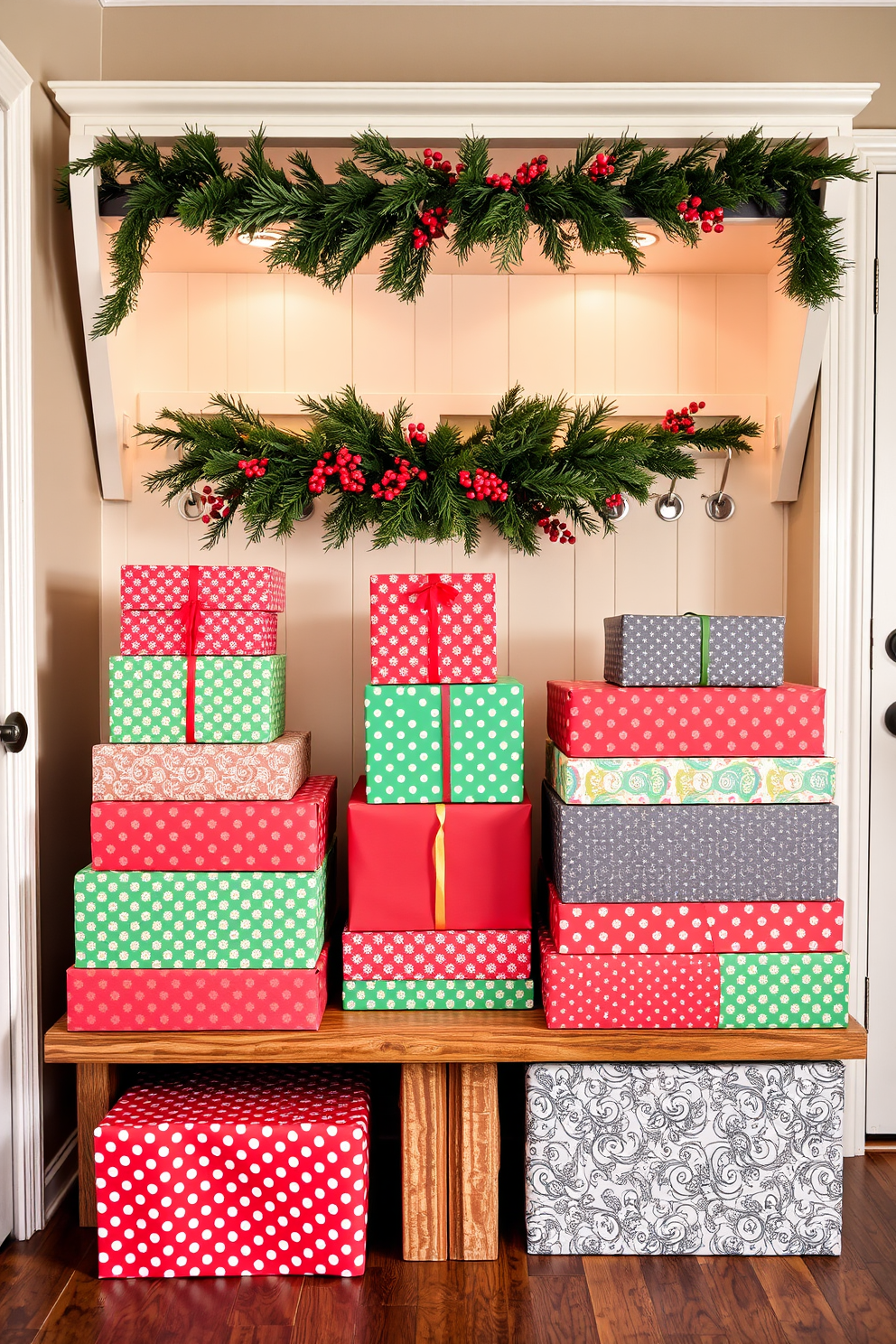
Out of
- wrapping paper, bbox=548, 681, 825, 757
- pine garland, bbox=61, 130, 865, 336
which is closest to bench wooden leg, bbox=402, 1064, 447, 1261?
wrapping paper, bbox=548, 681, 825, 757

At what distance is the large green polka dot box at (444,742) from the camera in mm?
1845

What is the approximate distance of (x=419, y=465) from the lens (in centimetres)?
201

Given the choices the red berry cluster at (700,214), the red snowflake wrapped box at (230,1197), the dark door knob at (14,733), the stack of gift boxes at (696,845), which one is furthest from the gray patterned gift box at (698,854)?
the red berry cluster at (700,214)

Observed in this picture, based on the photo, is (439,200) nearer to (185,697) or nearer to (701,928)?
(185,697)

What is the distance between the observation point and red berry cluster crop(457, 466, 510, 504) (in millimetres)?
1969

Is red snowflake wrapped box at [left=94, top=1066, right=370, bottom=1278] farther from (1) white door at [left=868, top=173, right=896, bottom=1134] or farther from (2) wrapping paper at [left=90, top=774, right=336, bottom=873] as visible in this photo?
(1) white door at [left=868, top=173, right=896, bottom=1134]

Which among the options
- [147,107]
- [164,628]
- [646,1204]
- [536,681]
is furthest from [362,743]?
[147,107]

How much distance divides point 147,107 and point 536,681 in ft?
5.10

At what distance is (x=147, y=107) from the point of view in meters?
1.94

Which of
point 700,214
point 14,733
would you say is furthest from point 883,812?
point 14,733

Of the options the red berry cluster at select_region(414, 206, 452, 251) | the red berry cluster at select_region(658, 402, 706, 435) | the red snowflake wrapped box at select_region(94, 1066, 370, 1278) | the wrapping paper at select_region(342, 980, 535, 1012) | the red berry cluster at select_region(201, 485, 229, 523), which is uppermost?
the red berry cluster at select_region(414, 206, 452, 251)

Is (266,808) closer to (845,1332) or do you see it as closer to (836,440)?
(845,1332)

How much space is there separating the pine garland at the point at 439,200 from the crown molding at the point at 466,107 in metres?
0.05

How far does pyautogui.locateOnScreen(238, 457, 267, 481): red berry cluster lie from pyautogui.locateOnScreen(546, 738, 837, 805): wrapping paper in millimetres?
917
